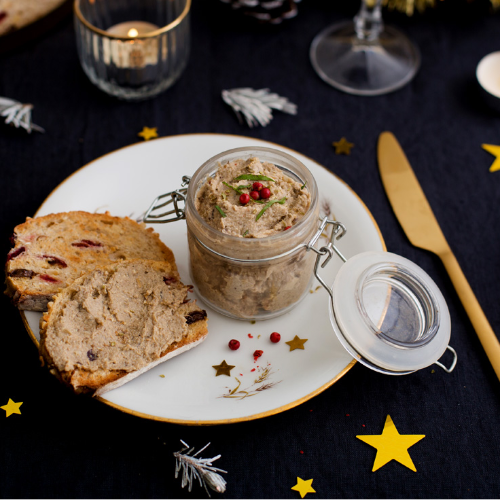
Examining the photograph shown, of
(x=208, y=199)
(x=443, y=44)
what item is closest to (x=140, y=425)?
(x=208, y=199)

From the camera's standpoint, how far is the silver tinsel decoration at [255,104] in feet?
10.9

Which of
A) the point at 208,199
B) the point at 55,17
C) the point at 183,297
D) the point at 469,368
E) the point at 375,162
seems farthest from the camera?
the point at 55,17

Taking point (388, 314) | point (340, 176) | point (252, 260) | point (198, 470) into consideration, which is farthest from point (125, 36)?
point (198, 470)

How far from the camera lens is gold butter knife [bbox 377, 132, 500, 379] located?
252 cm

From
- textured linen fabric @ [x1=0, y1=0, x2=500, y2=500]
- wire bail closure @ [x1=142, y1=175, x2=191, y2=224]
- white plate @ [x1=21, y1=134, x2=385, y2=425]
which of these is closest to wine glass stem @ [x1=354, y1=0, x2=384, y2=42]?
textured linen fabric @ [x1=0, y1=0, x2=500, y2=500]

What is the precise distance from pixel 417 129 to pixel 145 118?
1.74 m

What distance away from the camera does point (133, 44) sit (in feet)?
9.94

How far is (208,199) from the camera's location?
212 cm

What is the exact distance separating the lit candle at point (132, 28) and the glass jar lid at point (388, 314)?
2.07 meters

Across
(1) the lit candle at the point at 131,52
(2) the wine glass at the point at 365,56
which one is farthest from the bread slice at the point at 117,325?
(2) the wine glass at the point at 365,56

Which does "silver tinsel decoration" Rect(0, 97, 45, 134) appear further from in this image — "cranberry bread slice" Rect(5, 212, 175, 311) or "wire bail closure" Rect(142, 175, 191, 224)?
"wire bail closure" Rect(142, 175, 191, 224)

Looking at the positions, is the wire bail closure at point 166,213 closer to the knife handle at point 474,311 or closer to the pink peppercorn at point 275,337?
the pink peppercorn at point 275,337

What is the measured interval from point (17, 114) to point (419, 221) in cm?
250

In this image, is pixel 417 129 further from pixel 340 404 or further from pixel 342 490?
pixel 342 490
